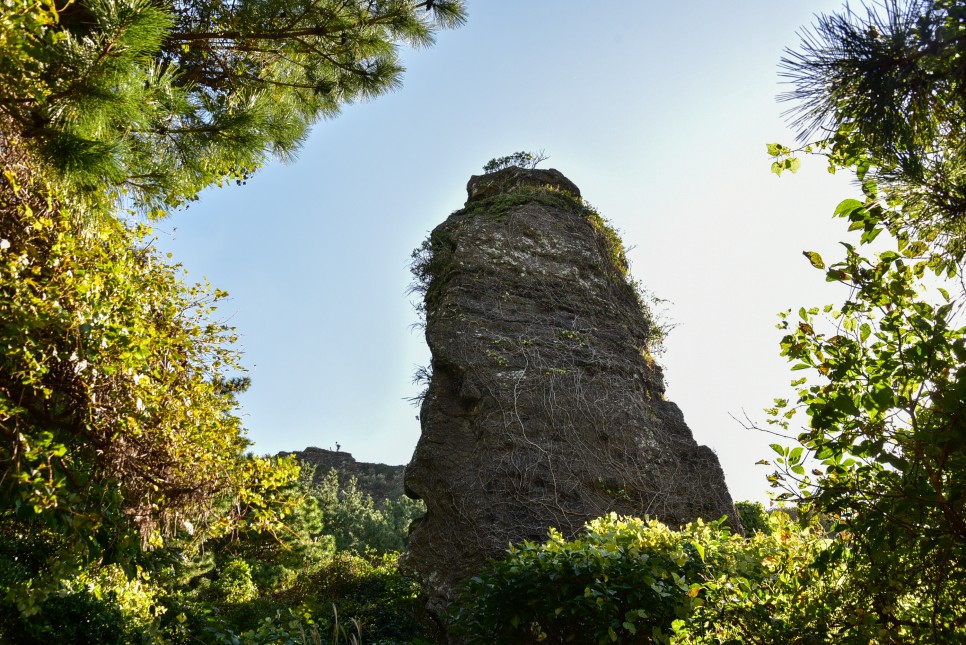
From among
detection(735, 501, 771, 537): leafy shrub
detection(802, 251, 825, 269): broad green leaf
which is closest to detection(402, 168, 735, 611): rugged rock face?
detection(735, 501, 771, 537): leafy shrub

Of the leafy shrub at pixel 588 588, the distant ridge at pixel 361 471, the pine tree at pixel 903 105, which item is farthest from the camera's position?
the distant ridge at pixel 361 471

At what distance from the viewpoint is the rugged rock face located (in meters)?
7.48

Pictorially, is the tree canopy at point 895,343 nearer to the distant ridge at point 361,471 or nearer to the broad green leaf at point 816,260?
the broad green leaf at point 816,260

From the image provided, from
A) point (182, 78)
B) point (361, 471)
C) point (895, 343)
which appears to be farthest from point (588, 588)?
point (361, 471)

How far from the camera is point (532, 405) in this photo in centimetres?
831

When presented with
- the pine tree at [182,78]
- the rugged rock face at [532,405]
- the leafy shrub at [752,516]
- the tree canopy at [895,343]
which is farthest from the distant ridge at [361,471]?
the tree canopy at [895,343]

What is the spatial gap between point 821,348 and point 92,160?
4296mm

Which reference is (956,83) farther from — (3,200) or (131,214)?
(131,214)

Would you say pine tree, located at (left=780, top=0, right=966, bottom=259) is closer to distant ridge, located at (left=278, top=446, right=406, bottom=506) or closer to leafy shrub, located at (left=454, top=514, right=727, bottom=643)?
leafy shrub, located at (left=454, top=514, right=727, bottom=643)

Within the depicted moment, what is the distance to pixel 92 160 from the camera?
376 centimetres

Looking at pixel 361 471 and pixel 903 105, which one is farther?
pixel 361 471

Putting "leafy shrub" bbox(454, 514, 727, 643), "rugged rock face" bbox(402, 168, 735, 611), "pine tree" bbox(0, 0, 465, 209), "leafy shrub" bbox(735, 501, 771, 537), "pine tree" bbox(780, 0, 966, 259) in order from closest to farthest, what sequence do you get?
"pine tree" bbox(780, 0, 966, 259) < "pine tree" bbox(0, 0, 465, 209) < "leafy shrub" bbox(454, 514, 727, 643) < "rugged rock face" bbox(402, 168, 735, 611) < "leafy shrub" bbox(735, 501, 771, 537)

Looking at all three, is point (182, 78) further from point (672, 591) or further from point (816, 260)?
point (672, 591)

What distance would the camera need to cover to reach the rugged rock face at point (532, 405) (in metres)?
7.48
